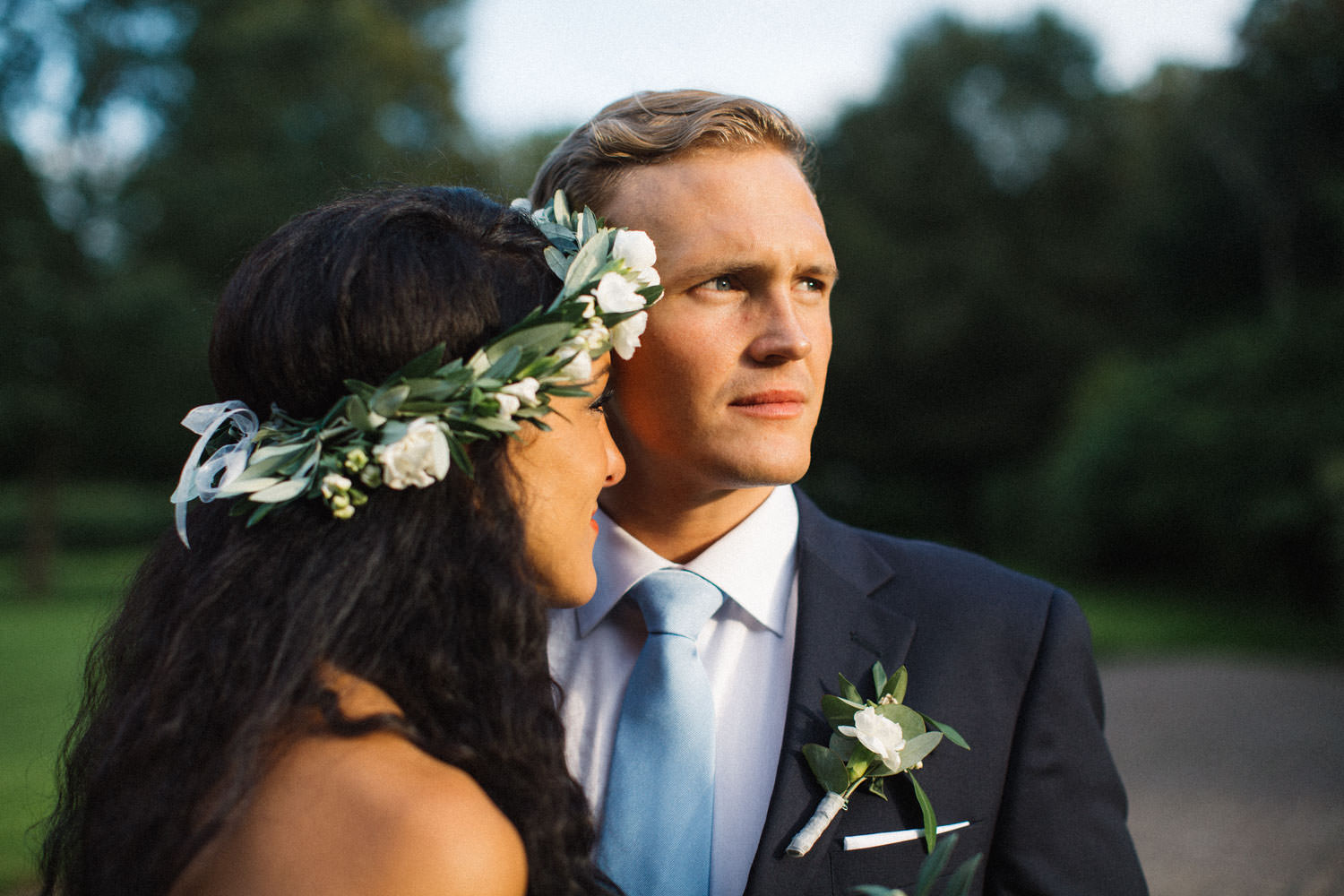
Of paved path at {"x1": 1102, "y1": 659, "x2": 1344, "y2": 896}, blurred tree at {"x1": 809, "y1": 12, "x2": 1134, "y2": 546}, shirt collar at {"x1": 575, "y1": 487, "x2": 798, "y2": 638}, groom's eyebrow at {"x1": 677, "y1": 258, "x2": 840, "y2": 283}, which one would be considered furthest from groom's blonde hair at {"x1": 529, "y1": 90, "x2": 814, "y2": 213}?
blurred tree at {"x1": 809, "y1": 12, "x2": 1134, "y2": 546}

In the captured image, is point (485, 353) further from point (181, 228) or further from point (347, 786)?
point (181, 228)

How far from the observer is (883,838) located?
98.0 inches

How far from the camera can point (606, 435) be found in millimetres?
2654

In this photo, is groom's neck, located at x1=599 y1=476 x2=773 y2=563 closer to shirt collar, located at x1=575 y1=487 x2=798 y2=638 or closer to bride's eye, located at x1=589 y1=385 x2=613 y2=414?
shirt collar, located at x1=575 y1=487 x2=798 y2=638

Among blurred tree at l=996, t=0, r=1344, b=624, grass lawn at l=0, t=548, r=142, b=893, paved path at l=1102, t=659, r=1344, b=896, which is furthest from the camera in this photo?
blurred tree at l=996, t=0, r=1344, b=624

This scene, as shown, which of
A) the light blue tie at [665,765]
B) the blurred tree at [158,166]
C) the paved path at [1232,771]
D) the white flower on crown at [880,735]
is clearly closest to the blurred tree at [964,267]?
the blurred tree at [158,166]

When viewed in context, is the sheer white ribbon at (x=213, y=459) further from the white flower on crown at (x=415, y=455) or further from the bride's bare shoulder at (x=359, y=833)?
the bride's bare shoulder at (x=359, y=833)

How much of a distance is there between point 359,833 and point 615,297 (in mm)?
1165

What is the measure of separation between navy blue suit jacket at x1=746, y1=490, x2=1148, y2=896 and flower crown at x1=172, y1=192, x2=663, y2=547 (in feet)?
3.12

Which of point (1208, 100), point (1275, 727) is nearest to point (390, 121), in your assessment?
point (1208, 100)

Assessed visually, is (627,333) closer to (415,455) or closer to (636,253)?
(636,253)

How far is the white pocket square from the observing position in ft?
8.14

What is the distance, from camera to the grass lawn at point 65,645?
7562 millimetres

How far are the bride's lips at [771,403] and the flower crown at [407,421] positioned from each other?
Result: 0.53 meters
